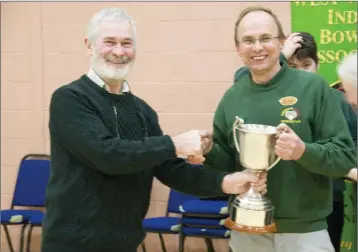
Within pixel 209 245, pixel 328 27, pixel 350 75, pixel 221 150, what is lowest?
pixel 209 245

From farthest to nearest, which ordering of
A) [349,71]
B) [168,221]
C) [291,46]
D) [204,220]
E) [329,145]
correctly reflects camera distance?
1. [168,221]
2. [204,220]
3. [291,46]
4. [329,145]
5. [349,71]

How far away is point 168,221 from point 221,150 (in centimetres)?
173

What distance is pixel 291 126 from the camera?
192cm

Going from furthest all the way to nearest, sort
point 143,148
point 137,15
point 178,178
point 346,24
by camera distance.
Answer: point 137,15 → point 346,24 → point 178,178 → point 143,148

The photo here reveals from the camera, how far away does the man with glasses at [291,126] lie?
1.92 meters

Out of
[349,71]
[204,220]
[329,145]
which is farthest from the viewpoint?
[204,220]

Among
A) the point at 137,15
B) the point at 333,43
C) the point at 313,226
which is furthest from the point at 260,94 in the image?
the point at 137,15

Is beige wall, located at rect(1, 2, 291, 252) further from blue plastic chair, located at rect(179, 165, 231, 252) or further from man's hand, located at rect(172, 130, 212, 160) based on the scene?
man's hand, located at rect(172, 130, 212, 160)

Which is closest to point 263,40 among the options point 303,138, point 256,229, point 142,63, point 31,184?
point 303,138

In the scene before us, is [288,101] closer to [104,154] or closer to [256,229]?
[256,229]

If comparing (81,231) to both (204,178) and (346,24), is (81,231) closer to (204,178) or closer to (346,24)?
(204,178)

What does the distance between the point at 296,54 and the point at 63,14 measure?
2032mm

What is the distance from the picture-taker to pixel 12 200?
425 centimetres

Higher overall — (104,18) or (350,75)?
(104,18)
